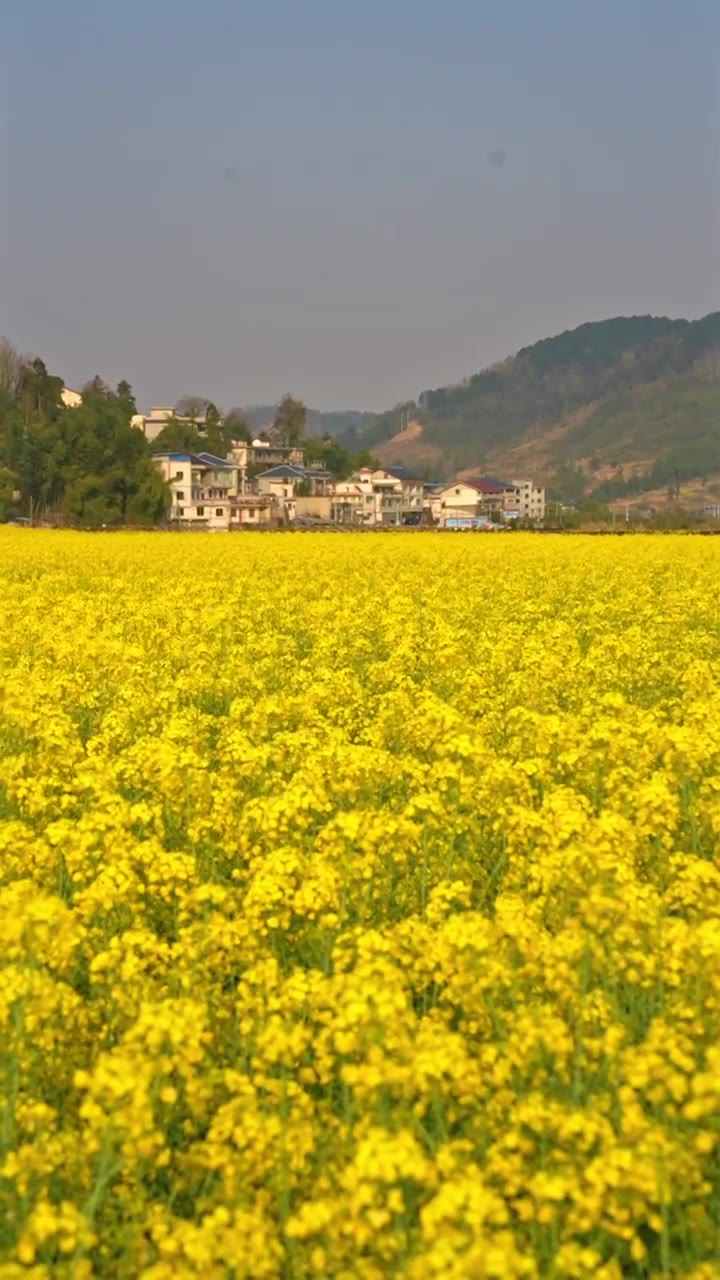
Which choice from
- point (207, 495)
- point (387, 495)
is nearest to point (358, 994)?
point (207, 495)

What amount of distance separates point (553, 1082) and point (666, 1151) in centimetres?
57

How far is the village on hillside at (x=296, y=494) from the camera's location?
3669 inches

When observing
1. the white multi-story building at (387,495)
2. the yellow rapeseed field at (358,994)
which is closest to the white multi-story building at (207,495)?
the white multi-story building at (387,495)

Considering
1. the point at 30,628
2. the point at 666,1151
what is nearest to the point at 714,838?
the point at 666,1151

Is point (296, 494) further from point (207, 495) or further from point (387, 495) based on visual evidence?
point (387, 495)

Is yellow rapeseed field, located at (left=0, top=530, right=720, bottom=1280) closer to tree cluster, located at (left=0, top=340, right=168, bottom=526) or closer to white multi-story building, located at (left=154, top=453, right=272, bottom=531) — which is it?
tree cluster, located at (left=0, top=340, right=168, bottom=526)

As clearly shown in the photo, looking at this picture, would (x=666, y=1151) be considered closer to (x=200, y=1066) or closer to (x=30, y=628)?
(x=200, y=1066)

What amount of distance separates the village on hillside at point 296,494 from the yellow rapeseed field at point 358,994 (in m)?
60.0

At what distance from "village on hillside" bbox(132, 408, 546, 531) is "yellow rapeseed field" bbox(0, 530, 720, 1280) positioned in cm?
5999

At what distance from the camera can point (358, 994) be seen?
319 centimetres

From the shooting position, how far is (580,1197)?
2750mm

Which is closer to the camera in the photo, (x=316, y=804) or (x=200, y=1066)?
(x=200, y=1066)

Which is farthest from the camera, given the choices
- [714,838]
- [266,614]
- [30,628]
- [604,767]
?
[266,614]

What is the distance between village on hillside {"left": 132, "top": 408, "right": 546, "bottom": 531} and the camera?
306 ft
